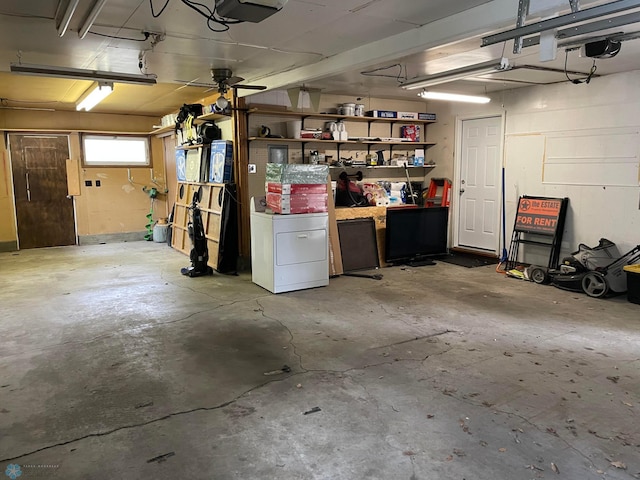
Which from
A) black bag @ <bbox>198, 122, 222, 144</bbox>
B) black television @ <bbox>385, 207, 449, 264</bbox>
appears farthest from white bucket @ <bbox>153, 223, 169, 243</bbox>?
black television @ <bbox>385, 207, 449, 264</bbox>

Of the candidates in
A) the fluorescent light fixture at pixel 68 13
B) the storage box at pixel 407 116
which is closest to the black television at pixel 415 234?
the storage box at pixel 407 116

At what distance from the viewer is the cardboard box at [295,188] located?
17.4 feet

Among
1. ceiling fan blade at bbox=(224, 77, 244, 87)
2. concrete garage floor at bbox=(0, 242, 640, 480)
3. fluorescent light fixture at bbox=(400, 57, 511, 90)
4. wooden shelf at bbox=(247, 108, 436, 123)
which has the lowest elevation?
concrete garage floor at bbox=(0, 242, 640, 480)

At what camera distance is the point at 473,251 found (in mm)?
7461

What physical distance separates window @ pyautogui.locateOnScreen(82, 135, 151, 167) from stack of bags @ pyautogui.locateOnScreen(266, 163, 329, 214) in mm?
5103

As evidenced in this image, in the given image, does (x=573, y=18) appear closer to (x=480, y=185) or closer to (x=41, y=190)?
Result: (x=480, y=185)

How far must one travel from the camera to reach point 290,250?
540 cm

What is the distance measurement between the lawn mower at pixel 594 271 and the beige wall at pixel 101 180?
7607 millimetres

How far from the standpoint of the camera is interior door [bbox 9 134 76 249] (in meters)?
8.48

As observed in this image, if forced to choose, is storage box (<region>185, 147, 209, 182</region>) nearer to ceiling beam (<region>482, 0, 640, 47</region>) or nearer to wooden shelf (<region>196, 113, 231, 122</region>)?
wooden shelf (<region>196, 113, 231, 122</region>)

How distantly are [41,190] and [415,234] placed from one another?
23.0 ft

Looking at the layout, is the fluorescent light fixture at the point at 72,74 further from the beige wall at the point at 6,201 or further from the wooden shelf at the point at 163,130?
the beige wall at the point at 6,201

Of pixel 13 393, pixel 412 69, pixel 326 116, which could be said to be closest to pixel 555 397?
pixel 13 393

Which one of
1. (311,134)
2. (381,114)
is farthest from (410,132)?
(311,134)
